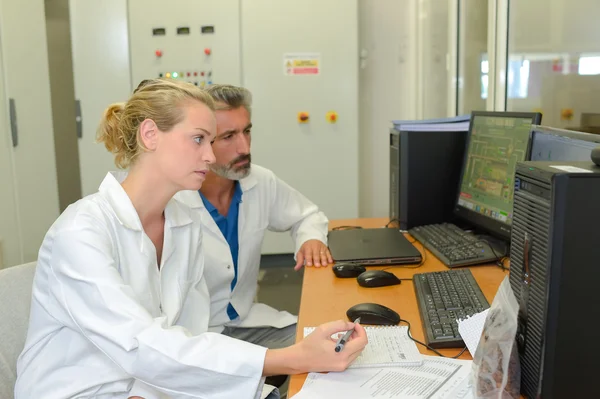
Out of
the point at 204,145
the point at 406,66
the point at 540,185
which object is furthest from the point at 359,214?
the point at 540,185

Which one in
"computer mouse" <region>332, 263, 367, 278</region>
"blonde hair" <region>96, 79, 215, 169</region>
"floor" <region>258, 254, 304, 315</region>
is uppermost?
"blonde hair" <region>96, 79, 215, 169</region>

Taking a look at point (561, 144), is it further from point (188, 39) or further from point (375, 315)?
point (188, 39)

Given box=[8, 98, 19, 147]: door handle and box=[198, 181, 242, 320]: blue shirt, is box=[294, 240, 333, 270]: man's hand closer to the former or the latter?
box=[198, 181, 242, 320]: blue shirt

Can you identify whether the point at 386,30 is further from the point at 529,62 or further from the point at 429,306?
the point at 429,306

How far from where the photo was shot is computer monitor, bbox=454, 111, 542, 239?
1.75 meters

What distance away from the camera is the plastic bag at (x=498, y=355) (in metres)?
0.88

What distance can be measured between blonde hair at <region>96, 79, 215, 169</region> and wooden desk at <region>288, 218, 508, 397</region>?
21.3 inches

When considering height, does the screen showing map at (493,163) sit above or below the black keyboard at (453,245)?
above

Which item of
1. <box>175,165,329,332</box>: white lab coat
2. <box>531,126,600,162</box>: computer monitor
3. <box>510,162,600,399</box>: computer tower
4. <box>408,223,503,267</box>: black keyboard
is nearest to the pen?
<box>510,162,600,399</box>: computer tower

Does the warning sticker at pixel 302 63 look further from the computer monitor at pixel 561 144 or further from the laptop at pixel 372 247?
the computer monitor at pixel 561 144

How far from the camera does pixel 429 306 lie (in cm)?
131

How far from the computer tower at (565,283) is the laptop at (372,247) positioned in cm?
89

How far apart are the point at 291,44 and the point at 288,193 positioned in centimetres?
175

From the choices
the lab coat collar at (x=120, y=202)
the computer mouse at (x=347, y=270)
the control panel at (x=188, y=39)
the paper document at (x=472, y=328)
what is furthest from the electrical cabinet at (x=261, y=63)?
the paper document at (x=472, y=328)
